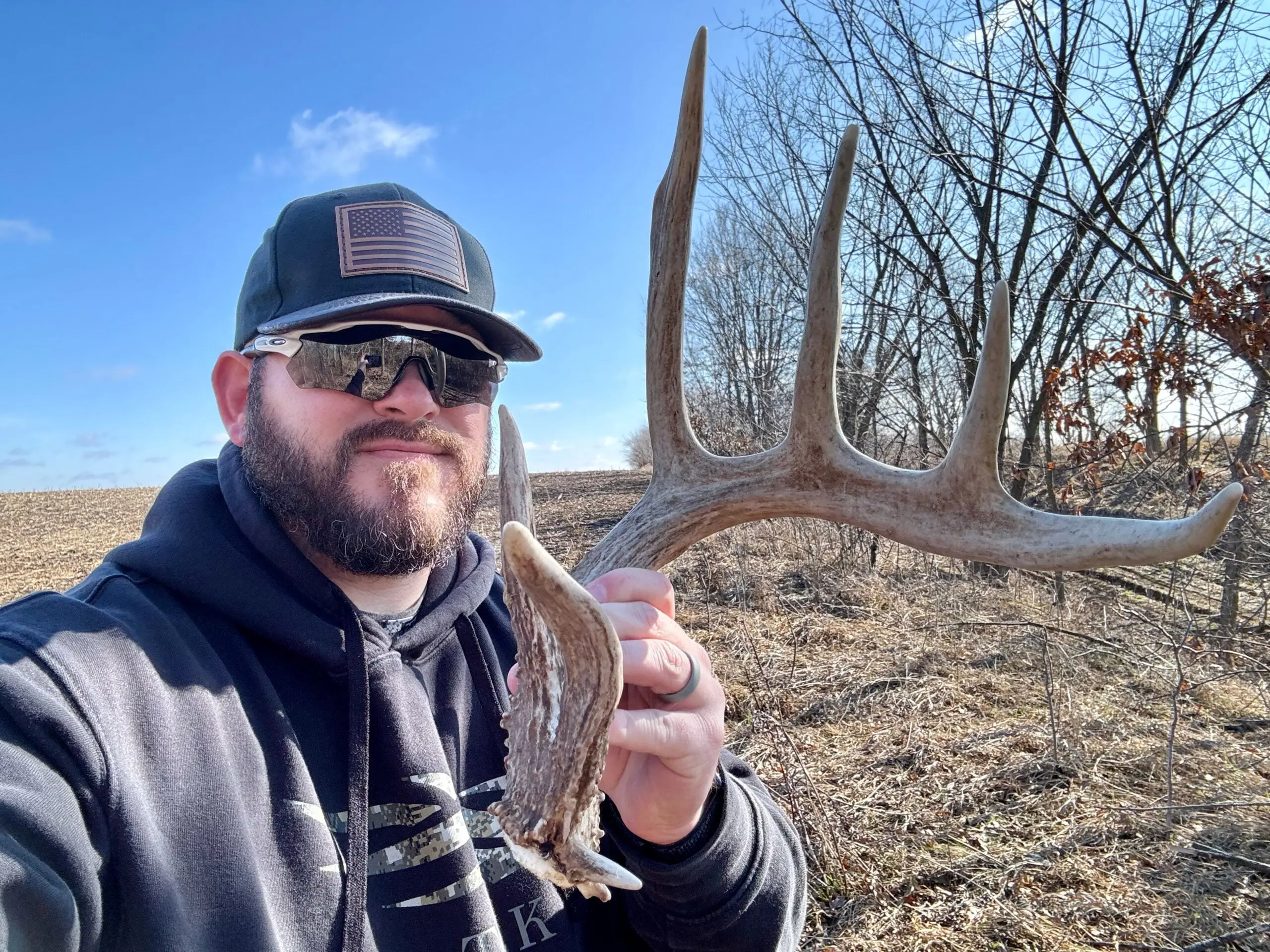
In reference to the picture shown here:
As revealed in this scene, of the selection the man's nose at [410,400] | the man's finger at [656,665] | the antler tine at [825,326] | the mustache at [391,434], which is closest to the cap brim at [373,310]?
the man's nose at [410,400]

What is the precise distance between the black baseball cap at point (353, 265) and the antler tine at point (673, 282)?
576 millimetres

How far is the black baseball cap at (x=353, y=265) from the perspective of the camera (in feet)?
6.45

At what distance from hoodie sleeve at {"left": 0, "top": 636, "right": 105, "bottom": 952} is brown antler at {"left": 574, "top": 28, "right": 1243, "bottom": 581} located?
3.26 feet

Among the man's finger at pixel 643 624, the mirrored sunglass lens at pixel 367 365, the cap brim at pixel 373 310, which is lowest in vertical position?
the man's finger at pixel 643 624

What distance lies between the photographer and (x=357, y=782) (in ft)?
5.31

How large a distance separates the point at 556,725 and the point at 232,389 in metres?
1.64

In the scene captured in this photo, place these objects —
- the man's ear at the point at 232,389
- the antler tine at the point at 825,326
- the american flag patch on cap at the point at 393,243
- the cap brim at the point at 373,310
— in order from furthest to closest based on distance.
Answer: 1. the man's ear at the point at 232,389
2. the american flag patch on cap at the point at 393,243
3. the cap brim at the point at 373,310
4. the antler tine at the point at 825,326

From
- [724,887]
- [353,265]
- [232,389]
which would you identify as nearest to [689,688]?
[724,887]

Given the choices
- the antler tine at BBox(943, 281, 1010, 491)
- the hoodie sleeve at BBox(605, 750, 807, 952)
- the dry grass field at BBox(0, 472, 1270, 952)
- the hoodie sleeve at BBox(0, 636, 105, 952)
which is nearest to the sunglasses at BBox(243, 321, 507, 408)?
the hoodie sleeve at BBox(0, 636, 105, 952)

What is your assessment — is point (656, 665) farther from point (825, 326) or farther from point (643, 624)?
point (825, 326)

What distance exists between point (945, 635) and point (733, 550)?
10.9 ft

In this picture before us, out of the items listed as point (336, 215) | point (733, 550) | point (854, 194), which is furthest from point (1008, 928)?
point (854, 194)

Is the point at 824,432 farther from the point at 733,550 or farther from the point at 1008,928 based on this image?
the point at 733,550

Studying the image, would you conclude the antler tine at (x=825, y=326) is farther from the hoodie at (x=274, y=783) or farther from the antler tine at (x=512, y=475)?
the hoodie at (x=274, y=783)
